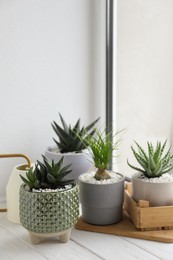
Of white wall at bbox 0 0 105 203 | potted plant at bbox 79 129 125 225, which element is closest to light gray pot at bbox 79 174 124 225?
potted plant at bbox 79 129 125 225

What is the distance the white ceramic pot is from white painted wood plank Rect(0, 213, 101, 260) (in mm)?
66

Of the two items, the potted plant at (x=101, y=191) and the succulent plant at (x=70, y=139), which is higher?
the succulent plant at (x=70, y=139)

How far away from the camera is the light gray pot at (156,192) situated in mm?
919

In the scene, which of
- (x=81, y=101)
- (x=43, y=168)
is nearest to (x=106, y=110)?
(x=81, y=101)

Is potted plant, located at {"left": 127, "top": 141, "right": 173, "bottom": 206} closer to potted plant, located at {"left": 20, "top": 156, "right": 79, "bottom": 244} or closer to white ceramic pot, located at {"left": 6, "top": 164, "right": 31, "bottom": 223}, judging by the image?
potted plant, located at {"left": 20, "top": 156, "right": 79, "bottom": 244}

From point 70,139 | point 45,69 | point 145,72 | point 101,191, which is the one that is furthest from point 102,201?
point 145,72

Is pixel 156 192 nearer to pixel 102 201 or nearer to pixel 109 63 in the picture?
pixel 102 201

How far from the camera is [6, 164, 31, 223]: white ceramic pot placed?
100 cm

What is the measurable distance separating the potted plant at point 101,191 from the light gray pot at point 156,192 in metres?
0.05

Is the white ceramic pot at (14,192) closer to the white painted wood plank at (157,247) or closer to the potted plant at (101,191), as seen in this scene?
the potted plant at (101,191)

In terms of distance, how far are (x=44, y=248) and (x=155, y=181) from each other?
261mm

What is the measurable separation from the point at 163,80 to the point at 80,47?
0.66 metres

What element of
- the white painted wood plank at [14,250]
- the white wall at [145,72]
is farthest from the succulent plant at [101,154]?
the white wall at [145,72]

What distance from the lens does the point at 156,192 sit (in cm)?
92
